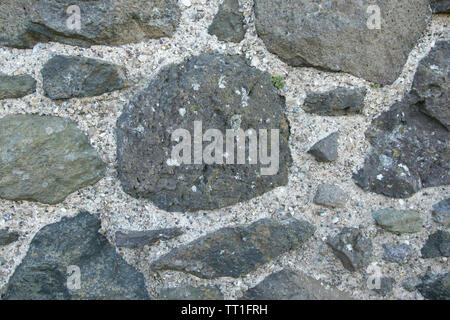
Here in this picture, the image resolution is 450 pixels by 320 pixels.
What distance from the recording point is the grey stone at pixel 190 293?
1.01 meters

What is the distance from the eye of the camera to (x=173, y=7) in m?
1.03

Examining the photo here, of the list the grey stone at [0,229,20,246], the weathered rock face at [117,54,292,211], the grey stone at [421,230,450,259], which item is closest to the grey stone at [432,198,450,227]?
the grey stone at [421,230,450,259]

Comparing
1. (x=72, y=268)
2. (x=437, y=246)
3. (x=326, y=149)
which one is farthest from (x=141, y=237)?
(x=437, y=246)

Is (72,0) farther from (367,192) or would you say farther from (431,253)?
(431,253)

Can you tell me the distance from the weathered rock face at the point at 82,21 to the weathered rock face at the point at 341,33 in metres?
0.29

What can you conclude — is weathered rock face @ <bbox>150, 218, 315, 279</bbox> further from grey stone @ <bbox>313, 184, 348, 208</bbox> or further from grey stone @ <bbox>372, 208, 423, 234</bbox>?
grey stone @ <bbox>372, 208, 423, 234</bbox>

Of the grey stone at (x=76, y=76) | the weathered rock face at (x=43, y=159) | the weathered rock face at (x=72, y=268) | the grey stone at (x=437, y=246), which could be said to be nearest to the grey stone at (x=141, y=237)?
the weathered rock face at (x=72, y=268)

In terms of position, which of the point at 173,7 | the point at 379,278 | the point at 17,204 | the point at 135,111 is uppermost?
the point at 173,7

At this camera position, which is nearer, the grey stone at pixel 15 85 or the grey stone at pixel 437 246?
the grey stone at pixel 15 85

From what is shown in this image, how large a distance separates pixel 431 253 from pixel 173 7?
0.98 meters

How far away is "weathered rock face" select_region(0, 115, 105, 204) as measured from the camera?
38.3 inches

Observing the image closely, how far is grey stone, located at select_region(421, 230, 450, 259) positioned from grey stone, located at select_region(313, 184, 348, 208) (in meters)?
0.28

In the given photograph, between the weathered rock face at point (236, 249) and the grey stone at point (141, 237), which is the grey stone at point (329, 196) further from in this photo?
the grey stone at point (141, 237)

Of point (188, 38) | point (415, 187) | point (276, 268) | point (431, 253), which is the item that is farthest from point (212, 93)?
point (431, 253)
